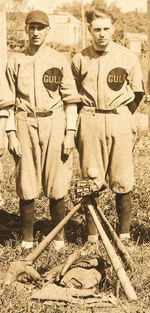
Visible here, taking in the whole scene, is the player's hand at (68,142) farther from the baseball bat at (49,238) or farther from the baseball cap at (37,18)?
the baseball cap at (37,18)

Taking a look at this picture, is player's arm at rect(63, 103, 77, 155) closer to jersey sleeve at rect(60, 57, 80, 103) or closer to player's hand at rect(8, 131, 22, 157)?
jersey sleeve at rect(60, 57, 80, 103)

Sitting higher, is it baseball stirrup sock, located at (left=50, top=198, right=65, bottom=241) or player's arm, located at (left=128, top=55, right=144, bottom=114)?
player's arm, located at (left=128, top=55, right=144, bottom=114)

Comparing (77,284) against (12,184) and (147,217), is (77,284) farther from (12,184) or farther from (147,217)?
(12,184)

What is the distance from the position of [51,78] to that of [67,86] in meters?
0.14

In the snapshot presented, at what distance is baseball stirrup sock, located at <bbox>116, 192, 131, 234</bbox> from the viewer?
196 inches

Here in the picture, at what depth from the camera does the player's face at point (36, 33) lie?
4527mm

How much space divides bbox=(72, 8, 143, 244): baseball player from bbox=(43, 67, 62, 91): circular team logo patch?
209 millimetres

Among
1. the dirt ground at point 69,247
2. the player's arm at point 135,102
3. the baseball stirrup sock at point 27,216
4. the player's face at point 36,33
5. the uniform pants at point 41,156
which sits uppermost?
the player's face at point 36,33

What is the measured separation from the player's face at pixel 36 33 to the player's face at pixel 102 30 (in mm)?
Result: 381

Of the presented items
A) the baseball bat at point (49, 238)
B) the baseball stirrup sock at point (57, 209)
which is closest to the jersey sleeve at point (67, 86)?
the baseball stirrup sock at point (57, 209)

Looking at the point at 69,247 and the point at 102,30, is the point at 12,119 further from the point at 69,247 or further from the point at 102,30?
the point at 69,247

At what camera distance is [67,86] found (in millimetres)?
4672

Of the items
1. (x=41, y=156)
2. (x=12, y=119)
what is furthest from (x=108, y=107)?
(x=12, y=119)

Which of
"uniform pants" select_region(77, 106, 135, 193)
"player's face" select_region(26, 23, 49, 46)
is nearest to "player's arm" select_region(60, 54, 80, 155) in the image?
"uniform pants" select_region(77, 106, 135, 193)
